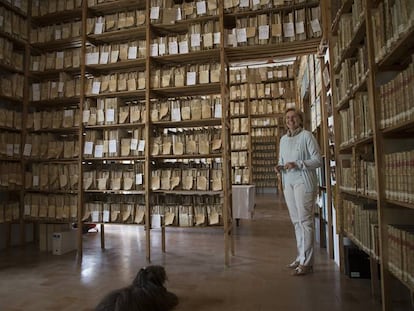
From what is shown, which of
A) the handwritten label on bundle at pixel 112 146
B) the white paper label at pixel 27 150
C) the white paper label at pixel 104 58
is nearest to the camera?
the handwritten label on bundle at pixel 112 146

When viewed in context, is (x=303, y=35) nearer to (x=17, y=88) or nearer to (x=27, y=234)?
(x=17, y=88)

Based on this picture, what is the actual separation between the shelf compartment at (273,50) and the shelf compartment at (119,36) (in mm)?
1093

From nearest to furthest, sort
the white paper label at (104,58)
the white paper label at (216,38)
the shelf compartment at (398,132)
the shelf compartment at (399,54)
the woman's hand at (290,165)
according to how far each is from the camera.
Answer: the shelf compartment at (399,54), the shelf compartment at (398,132), the woman's hand at (290,165), the white paper label at (216,38), the white paper label at (104,58)

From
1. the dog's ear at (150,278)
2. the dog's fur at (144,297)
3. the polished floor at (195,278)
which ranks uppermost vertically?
the dog's ear at (150,278)

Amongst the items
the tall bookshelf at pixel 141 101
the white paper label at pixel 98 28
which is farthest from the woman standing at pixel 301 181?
the white paper label at pixel 98 28

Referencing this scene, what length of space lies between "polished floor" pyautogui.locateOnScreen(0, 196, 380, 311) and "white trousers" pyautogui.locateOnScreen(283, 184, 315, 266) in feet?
0.62

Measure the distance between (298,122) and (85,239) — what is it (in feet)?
11.3

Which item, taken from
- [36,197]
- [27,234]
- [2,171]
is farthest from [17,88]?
[27,234]

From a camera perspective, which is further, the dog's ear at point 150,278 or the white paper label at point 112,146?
the white paper label at point 112,146

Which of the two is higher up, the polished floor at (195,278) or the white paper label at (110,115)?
the white paper label at (110,115)

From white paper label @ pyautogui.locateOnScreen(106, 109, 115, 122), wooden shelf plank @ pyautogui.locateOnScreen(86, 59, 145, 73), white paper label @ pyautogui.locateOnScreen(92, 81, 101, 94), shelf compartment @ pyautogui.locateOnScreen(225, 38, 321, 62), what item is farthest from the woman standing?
white paper label @ pyautogui.locateOnScreen(92, 81, 101, 94)

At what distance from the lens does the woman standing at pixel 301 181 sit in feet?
9.52

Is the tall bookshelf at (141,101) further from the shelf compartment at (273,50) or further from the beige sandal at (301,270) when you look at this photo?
the beige sandal at (301,270)

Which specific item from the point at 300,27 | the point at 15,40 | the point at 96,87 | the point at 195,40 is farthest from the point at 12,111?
the point at 300,27
